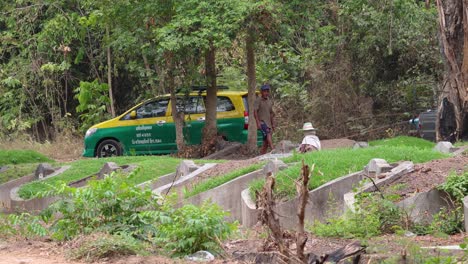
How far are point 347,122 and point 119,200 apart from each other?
17789mm

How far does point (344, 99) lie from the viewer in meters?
27.1

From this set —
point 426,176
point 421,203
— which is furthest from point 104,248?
point 426,176

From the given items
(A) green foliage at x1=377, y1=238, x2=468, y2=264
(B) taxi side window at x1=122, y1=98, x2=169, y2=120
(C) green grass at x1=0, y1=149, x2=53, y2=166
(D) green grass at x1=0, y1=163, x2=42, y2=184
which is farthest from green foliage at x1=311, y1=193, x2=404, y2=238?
(B) taxi side window at x1=122, y1=98, x2=169, y2=120

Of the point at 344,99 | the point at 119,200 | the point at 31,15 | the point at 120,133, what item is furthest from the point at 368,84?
the point at 119,200

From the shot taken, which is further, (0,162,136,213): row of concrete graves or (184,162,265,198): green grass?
(0,162,136,213): row of concrete graves

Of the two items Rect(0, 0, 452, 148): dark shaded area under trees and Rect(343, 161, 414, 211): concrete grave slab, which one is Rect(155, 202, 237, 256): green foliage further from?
Rect(0, 0, 452, 148): dark shaded area under trees

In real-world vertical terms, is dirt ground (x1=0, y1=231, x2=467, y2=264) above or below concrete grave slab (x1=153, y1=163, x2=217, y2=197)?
above

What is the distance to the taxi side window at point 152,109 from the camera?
25188 mm

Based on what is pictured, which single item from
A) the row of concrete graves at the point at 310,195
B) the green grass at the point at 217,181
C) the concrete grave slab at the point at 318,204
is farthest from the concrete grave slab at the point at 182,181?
the concrete grave slab at the point at 318,204

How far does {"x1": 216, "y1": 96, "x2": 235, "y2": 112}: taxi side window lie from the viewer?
2486 centimetres

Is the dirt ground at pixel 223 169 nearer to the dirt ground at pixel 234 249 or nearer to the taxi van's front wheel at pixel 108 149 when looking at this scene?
the dirt ground at pixel 234 249

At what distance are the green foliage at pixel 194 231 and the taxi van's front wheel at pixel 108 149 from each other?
16091mm

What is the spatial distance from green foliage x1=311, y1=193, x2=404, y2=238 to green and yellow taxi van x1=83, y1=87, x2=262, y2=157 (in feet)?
45.5

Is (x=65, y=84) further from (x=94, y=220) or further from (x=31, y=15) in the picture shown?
(x=94, y=220)
